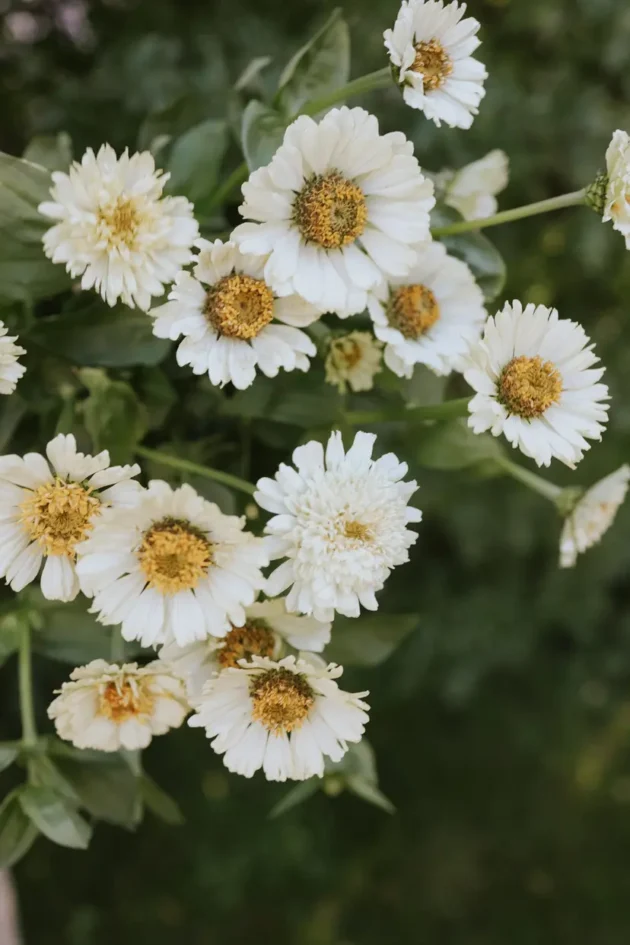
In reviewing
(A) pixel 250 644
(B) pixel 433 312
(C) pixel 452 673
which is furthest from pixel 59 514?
(C) pixel 452 673

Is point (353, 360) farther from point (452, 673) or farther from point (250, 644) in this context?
point (452, 673)

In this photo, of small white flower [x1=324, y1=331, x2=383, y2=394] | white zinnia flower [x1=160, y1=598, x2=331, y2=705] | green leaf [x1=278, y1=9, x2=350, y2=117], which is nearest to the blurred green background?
green leaf [x1=278, y1=9, x2=350, y2=117]

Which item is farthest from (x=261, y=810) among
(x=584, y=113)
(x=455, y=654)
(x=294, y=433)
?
(x=584, y=113)

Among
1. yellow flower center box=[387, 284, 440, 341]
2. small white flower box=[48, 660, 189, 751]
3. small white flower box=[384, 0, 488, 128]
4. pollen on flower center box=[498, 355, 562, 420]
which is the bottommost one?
small white flower box=[48, 660, 189, 751]

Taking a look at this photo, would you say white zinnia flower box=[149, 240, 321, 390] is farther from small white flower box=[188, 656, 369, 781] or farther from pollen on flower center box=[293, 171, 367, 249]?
small white flower box=[188, 656, 369, 781]

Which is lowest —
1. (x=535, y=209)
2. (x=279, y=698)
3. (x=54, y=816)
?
(x=54, y=816)

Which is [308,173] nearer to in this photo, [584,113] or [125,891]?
[584,113]
